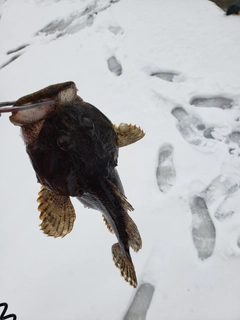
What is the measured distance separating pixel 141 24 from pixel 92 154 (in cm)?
414

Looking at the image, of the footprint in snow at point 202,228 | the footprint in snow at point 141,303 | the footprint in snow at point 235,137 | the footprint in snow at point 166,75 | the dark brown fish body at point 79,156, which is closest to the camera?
the dark brown fish body at point 79,156

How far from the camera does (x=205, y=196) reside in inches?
118

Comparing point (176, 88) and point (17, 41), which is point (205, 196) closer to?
point (176, 88)

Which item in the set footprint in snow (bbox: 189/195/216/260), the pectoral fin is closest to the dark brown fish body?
the pectoral fin

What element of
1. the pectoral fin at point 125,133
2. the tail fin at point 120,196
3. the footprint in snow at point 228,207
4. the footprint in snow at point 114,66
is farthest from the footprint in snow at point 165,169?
the tail fin at point 120,196

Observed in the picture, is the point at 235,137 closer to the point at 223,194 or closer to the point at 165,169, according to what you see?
the point at 223,194

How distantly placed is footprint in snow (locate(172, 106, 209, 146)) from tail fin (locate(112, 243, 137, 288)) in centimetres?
210

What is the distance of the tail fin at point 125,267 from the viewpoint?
1.38 m

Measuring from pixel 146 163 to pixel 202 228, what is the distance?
2.90 feet

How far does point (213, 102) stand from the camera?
12.4 ft

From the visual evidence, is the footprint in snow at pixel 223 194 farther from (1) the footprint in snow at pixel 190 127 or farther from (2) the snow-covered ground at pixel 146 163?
(1) the footprint in snow at pixel 190 127

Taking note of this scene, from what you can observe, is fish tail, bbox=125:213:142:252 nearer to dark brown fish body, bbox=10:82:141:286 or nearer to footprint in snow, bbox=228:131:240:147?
dark brown fish body, bbox=10:82:141:286

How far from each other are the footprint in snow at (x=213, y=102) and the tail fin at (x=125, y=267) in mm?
2616

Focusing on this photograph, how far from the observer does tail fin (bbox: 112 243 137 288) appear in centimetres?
138
